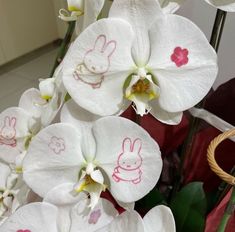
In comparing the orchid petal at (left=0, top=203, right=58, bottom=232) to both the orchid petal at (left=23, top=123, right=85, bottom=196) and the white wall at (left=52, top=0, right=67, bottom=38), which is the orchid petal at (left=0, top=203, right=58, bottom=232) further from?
the white wall at (left=52, top=0, right=67, bottom=38)

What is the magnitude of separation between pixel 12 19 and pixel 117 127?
2.15 m

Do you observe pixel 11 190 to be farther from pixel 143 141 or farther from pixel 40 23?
pixel 40 23

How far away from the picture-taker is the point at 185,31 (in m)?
0.32

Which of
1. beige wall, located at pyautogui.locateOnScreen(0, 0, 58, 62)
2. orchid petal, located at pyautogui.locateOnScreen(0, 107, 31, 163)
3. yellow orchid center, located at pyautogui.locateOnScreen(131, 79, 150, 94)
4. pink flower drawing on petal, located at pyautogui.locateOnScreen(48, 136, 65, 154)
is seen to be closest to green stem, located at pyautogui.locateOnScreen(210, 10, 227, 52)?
yellow orchid center, located at pyautogui.locateOnScreen(131, 79, 150, 94)

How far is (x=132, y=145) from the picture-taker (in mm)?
345

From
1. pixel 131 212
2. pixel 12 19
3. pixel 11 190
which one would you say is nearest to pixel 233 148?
pixel 131 212

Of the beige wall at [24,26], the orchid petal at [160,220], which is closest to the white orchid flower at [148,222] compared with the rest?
the orchid petal at [160,220]

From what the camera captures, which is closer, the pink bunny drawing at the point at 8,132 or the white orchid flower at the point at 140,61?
the white orchid flower at the point at 140,61

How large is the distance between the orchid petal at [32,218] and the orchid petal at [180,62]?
7.4 inches

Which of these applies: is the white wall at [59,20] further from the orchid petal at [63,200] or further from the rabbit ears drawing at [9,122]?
the orchid petal at [63,200]

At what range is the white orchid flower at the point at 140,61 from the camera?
32 centimetres

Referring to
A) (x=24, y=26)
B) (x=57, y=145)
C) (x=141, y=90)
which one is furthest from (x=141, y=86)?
(x=24, y=26)

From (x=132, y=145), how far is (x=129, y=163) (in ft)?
0.07

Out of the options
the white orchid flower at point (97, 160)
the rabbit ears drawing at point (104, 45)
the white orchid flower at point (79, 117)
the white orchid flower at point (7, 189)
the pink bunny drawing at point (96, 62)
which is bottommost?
the white orchid flower at point (7, 189)
